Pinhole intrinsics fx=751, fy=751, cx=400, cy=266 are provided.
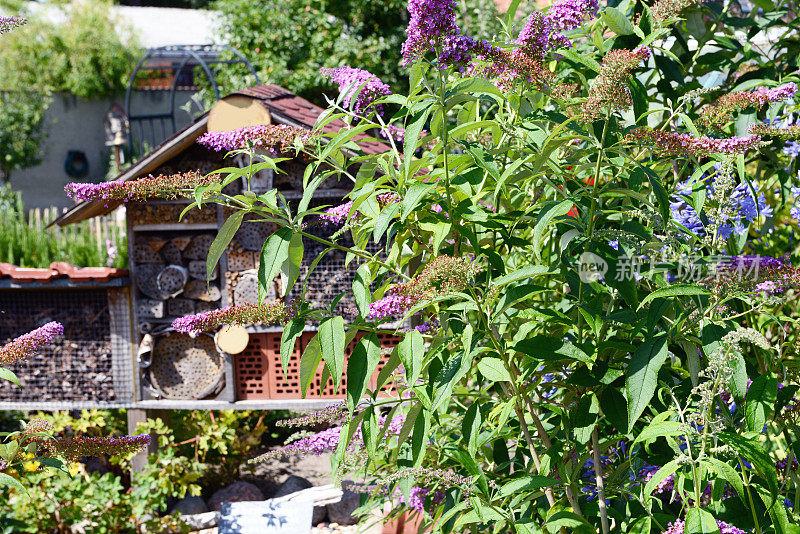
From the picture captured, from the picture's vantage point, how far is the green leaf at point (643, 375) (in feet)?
4.23

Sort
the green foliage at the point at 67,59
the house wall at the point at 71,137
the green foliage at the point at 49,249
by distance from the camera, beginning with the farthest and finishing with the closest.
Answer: the green foliage at the point at 67,59 < the house wall at the point at 71,137 < the green foliage at the point at 49,249

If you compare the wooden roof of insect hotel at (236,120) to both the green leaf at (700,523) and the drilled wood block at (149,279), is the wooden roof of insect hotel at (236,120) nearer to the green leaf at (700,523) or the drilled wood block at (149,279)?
the drilled wood block at (149,279)

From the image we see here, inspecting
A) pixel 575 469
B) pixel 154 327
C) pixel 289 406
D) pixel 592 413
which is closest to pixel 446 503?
pixel 575 469

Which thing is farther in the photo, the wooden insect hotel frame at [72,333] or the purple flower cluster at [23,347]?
the wooden insect hotel frame at [72,333]

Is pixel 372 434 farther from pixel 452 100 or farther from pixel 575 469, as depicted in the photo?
pixel 452 100

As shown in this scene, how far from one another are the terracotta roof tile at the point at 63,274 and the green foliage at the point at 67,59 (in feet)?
42.3

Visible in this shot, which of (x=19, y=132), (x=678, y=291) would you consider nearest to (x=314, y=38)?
(x=678, y=291)

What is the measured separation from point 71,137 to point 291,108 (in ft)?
44.3

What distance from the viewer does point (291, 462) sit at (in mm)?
5043

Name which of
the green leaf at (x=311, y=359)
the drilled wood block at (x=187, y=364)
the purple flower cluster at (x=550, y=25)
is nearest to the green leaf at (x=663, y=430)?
the green leaf at (x=311, y=359)

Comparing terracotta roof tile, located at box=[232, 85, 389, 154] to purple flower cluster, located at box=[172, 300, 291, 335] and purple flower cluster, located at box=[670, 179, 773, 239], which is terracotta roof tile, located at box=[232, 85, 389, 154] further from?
purple flower cluster, located at box=[172, 300, 291, 335]

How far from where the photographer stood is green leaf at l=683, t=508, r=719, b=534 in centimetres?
121

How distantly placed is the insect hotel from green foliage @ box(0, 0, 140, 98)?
13256mm

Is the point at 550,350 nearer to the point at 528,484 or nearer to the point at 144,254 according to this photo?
the point at 528,484
